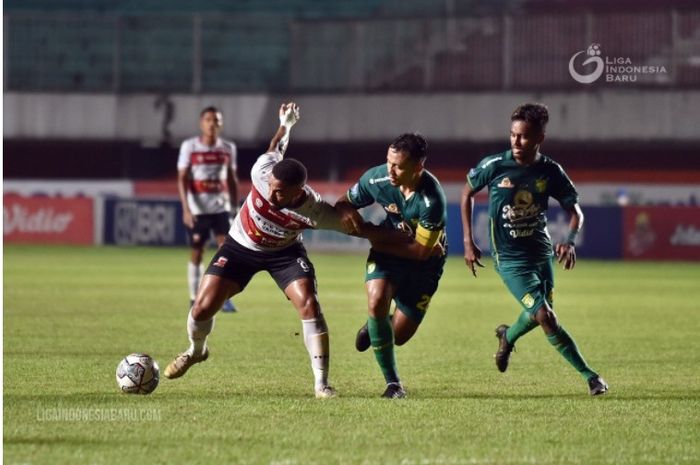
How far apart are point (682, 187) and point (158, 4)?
48.1ft

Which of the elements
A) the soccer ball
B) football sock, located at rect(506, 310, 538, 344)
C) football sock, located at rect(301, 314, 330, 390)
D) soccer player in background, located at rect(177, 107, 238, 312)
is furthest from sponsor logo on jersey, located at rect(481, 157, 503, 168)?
soccer player in background, located at rect(177, 107, 238, 312)

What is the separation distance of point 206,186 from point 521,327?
686cm

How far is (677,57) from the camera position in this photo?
31656 millimetres

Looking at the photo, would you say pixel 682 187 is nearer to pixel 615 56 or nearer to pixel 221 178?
pixel 615 56

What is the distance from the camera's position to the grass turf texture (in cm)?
712

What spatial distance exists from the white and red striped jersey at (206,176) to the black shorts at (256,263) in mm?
6885

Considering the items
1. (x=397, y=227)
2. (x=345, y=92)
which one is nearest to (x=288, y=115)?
(x=397, y=227)

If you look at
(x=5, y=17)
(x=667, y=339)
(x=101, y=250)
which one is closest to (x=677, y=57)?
(x=101, y=250)

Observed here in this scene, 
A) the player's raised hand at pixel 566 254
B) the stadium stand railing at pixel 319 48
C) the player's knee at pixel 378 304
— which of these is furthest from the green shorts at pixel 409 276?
the stadium stand railing at pixel 319 48

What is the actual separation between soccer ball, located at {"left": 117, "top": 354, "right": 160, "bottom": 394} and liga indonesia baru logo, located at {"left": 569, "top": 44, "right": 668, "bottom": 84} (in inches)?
884

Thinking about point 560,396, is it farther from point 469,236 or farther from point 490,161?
point 490,161

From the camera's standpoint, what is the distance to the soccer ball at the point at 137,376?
9.16m

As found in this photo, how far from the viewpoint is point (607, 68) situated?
3331 cm

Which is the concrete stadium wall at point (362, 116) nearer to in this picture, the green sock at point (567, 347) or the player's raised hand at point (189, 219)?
the player's raised hand at point (189, 219)
